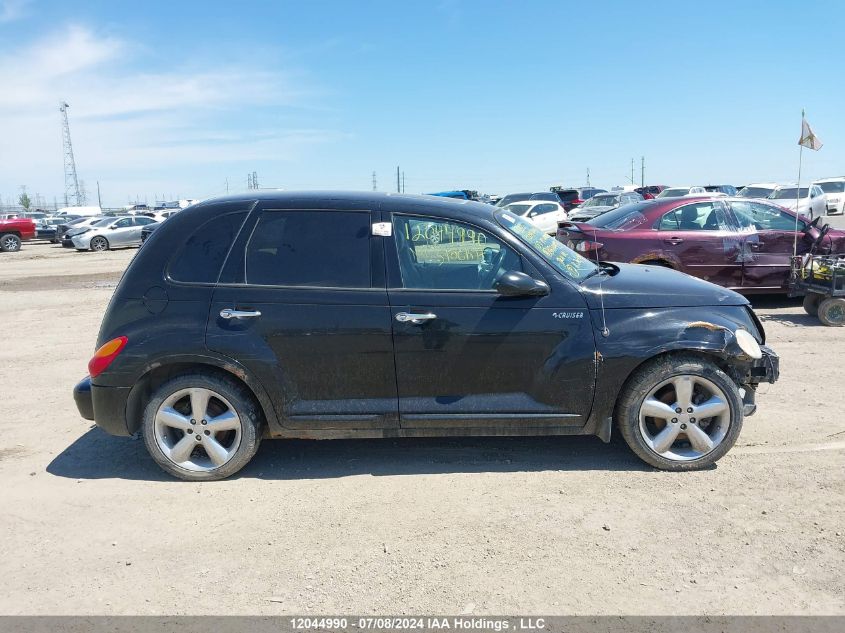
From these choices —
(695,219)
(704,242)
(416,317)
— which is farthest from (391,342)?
(695,219)

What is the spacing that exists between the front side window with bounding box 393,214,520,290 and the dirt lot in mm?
1274

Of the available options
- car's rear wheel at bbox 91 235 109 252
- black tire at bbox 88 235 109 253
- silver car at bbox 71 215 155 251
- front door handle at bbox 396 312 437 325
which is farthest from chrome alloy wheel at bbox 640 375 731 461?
car's rear wheel at bbox 91 235 109 252

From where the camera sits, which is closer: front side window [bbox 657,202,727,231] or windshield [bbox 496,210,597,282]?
windshield [bbox 496,210,597,282]

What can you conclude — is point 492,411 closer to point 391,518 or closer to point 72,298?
point 391,518

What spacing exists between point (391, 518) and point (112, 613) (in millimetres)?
1481

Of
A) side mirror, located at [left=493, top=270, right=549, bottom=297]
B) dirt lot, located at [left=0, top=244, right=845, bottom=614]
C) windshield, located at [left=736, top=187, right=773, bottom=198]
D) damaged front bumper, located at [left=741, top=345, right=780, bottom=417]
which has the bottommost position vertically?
dirt lot, located at [left=0, top=244, right=845, bottom=614]

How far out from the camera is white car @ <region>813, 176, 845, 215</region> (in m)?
31.9

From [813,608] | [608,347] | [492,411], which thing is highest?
[608,347]

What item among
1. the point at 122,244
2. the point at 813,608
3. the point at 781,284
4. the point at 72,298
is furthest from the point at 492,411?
the point at 122,244

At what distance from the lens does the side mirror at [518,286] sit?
4109 millimetres

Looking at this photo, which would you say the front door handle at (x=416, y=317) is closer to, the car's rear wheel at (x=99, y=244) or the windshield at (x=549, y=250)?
the windshield at (x=549, y=250)

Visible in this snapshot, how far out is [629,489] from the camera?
4.06 metres

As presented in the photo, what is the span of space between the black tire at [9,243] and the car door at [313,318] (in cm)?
2960

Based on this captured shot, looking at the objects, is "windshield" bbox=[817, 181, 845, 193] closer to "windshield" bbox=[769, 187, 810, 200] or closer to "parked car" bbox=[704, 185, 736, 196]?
"parked car" bbox=[704, 185, 736, 196]
